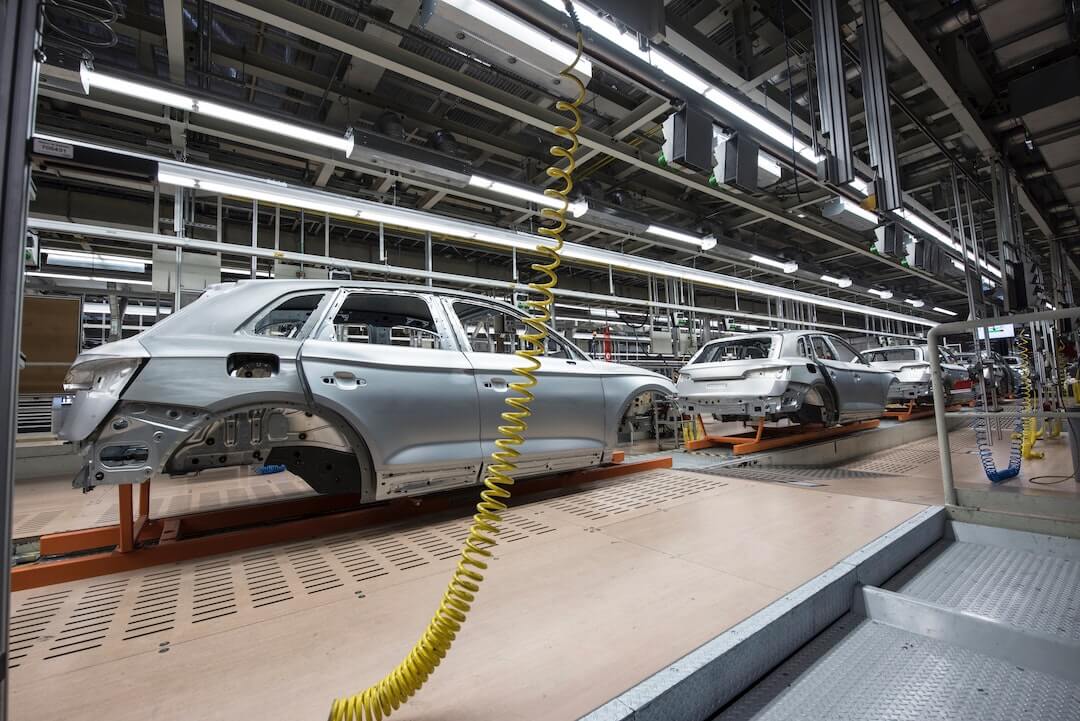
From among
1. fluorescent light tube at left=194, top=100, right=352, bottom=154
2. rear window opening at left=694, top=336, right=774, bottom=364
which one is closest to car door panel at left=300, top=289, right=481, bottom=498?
fluorescent light tube at left=194, top=100, right=352, bottom=154

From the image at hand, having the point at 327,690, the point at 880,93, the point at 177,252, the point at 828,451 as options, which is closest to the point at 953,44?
the point at 880,93

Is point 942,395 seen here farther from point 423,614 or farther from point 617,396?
point 423,614

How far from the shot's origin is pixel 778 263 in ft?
31.5

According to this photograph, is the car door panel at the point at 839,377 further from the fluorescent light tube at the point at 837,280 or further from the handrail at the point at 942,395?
the fluorescent light tube at the point at 837,280

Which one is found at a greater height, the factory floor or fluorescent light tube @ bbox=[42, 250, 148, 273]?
fluorescent light tube @ bbox=[42, 250, 148, 273]

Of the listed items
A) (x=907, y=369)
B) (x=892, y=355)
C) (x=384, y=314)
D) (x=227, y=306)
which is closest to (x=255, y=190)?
(x=384, y=314)

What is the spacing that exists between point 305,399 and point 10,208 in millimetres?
1687

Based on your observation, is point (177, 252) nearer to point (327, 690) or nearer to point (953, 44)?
point (327, 690)

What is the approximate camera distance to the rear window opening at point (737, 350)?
5.48m

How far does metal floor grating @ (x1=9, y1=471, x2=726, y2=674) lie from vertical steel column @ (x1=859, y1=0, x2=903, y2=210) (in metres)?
4.90

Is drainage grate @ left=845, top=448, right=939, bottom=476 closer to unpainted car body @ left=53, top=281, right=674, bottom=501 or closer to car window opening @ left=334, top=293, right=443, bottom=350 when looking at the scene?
unpainted car body @ left=53, top=281, right=674, bottom=501

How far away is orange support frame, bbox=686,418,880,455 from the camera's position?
515 cm

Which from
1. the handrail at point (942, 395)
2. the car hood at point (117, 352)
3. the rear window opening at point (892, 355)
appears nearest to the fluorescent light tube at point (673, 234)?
the rear window opening at point (892, 355)

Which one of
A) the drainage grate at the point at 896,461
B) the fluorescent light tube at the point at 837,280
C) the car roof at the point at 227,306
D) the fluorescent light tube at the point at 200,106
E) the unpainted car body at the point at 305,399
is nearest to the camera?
the unpainted car body at the point at 305,399
